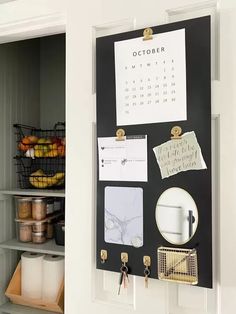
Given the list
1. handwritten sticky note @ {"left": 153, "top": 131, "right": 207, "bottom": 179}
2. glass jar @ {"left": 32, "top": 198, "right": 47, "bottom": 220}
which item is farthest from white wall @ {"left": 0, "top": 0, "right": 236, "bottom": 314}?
glass jar @ {"left": 32, "top": 198, "right": 47, "bottom": 220}

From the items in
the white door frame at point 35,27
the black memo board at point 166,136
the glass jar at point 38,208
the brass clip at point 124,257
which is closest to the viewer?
the black memo board at point 166,136

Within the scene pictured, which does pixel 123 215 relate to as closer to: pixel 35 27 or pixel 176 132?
pixel 176 132

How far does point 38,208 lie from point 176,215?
1.01m

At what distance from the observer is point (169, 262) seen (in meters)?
0.97

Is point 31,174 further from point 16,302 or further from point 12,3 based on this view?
point 12,3

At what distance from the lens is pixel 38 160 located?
205cm

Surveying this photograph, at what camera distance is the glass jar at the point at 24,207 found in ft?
5.87

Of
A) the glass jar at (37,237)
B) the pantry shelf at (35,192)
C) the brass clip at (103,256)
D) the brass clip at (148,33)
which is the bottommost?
the glass jar at (37,237)

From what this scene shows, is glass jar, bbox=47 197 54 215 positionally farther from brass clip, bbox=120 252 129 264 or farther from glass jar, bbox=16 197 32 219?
brass clip, bbox=120 252 129 264

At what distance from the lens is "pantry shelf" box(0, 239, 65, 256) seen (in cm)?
167

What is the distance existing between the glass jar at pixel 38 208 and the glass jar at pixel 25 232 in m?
0.06

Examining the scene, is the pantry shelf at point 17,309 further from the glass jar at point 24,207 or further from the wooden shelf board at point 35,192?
the wooden shelf board at point 35,192

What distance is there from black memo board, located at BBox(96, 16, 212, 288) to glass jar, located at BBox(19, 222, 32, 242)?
0.81 meters

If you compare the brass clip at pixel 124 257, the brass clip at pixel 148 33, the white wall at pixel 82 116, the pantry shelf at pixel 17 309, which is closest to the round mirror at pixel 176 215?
the brass clip at pixel 124 257
